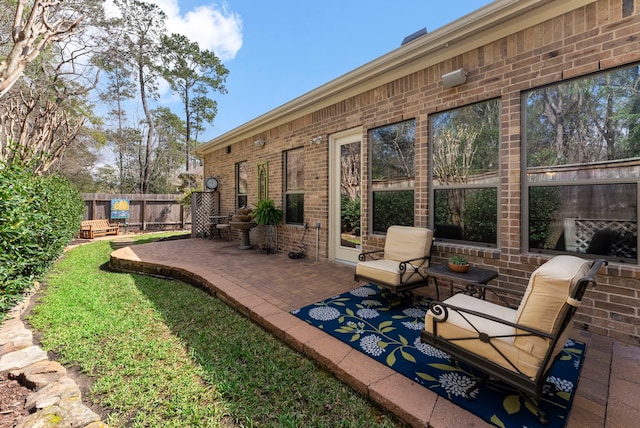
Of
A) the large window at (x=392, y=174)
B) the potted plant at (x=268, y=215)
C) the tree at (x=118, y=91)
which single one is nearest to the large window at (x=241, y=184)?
the potted plant at (x=268, y=215)

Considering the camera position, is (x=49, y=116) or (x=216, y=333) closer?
(x=216, y=333)

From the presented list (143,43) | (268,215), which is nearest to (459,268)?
(268,215)

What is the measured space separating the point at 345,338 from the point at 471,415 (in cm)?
117

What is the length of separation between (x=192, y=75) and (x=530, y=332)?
70.9ft

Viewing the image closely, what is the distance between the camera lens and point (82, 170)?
56.6ft

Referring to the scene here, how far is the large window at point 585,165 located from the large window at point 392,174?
1536 mm

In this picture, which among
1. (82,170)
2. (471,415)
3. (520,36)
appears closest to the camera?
(471,415)

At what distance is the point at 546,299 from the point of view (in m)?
1.67

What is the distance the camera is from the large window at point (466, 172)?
3566 millimetres

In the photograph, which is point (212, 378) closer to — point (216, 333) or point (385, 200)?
point (216, 333)

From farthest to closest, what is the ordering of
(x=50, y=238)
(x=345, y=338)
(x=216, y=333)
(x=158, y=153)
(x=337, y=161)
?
(x=158, y=153)
(x=337, y=161)
(x=50, y=238)
(x=216, y=333)
(x=345, y=338)

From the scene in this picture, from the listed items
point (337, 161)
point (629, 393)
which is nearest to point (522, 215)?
point (629, 393)

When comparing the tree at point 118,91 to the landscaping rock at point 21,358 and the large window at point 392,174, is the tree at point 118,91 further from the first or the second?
the landscaping rock at point 21,358

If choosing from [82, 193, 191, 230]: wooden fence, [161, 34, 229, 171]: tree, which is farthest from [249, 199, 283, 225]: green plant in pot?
[161, 34, 229, 171]: tree
